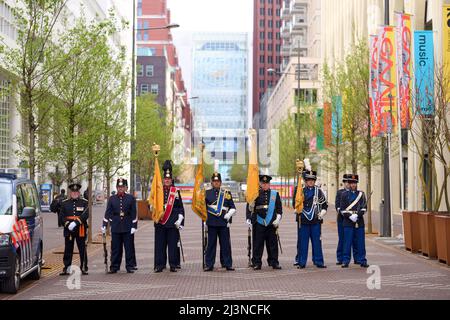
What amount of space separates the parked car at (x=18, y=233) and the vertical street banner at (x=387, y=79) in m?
13.8

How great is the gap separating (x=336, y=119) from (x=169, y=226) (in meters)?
20.0

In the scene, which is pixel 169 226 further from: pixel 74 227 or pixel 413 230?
pixel 413 230

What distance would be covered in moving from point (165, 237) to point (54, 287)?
357 centimetres

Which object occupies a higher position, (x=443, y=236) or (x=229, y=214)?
(x=229, y=214)

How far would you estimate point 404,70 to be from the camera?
25641 millimetres

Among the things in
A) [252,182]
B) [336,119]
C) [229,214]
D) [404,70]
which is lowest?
[229,214]

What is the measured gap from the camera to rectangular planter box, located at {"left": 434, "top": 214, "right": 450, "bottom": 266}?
18.6 m

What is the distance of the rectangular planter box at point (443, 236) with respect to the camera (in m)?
18.6

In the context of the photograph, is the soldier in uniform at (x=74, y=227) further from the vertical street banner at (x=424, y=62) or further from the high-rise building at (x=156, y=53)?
the high-rise building at (x=156, y=53)

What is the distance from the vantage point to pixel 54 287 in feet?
49.4

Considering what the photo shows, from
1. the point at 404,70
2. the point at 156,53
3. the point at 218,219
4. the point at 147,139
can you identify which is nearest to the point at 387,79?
the point at 404,70

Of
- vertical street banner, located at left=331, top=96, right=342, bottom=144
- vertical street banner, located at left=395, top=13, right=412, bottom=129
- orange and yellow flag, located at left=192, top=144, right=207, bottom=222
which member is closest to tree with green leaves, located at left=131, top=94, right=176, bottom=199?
vertical street banner, located at left=331, top=96, right=342, bottom=144

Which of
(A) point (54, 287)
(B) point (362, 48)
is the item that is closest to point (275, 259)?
(A) point (54, 287)
